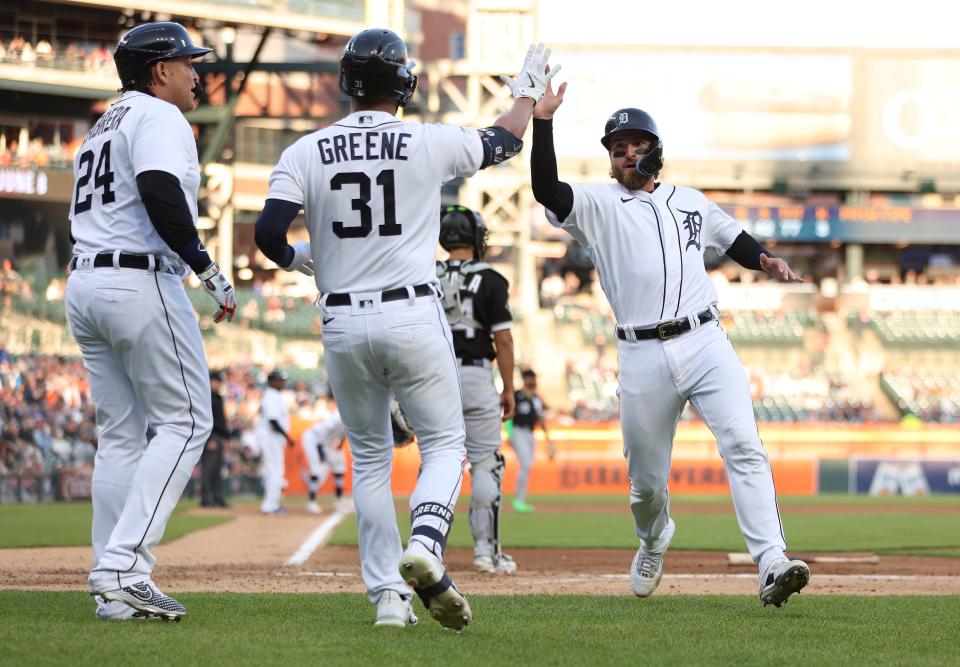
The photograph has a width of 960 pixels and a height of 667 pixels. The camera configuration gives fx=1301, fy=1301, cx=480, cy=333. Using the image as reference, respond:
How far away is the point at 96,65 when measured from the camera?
3469 cm

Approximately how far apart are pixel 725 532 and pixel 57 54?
26520 mm

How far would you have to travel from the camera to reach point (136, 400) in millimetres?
5457

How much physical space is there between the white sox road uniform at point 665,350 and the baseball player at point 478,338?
6.62 feet

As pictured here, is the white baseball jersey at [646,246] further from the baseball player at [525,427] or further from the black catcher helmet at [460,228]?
the baseball player at [525,427]

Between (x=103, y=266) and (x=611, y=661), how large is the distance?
8.34 ft

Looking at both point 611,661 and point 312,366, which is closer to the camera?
point 611,661

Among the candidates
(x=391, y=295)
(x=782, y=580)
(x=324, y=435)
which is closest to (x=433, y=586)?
(x=391, y=295)

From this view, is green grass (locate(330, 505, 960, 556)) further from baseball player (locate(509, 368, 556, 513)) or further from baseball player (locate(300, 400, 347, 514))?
baseball player (locate(300, 400, 347, 514))

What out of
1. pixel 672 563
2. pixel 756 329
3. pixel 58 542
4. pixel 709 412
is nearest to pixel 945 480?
pixel 756 329

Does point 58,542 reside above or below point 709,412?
below

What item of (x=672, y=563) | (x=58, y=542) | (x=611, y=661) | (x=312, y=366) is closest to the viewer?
(x=611, y=661)

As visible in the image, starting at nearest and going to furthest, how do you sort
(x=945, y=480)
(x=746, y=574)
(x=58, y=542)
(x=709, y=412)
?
(x=709, y=412) → (x=746, y=574) → (x=58, y=542) → (x=945, y=480)

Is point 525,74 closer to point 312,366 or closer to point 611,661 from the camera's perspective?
point 611,661

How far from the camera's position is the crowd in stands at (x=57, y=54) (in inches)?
1323
